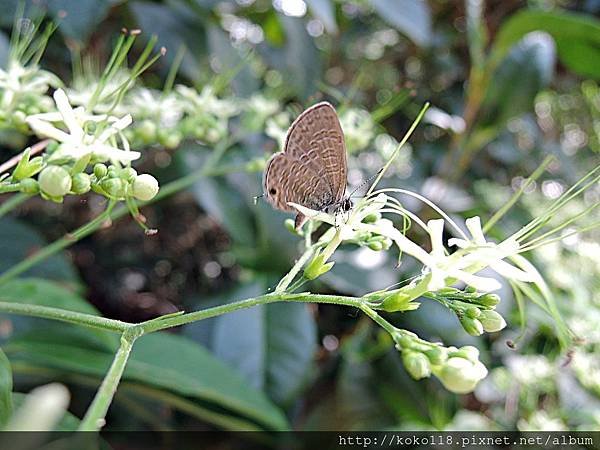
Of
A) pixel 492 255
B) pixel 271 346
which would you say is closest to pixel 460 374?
pixel 492 255

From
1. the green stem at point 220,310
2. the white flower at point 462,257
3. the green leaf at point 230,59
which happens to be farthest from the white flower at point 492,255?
the green leaf at point 230,59

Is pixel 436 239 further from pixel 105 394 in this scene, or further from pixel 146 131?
pixel 146 131

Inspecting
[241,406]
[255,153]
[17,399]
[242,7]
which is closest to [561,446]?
[241,406]

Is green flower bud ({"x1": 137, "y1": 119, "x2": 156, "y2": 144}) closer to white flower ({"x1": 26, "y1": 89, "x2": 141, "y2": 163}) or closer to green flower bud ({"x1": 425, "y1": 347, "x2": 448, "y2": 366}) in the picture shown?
white flower ({"x1": 26, "y1": 89, "x2": 141, "y2": 163})

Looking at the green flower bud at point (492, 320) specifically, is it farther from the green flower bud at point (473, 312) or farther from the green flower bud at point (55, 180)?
the green flower bud at point (55, 180)

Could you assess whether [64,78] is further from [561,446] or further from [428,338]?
[561,446]

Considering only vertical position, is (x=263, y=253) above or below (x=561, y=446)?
above
